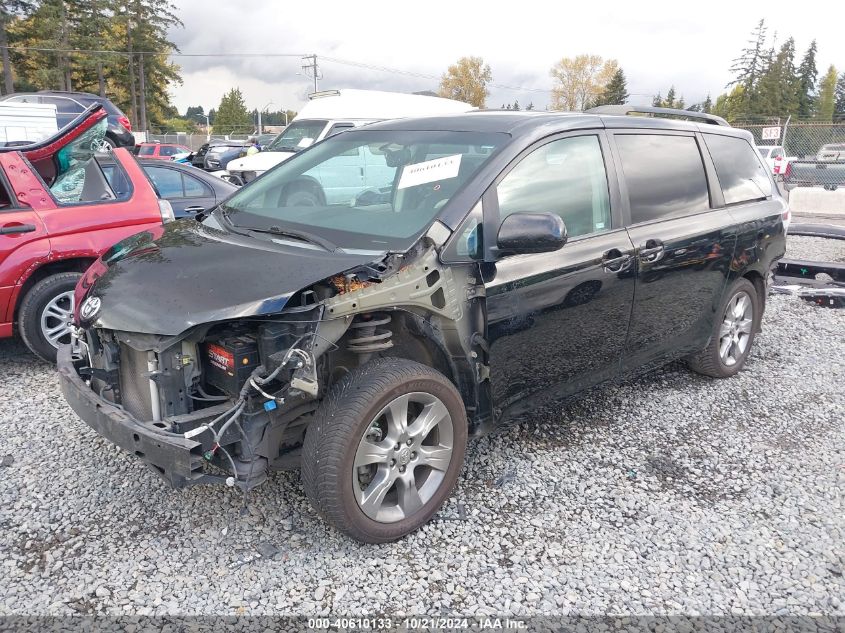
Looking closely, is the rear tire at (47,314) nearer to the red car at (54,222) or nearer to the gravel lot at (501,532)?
the red car at (54,222)

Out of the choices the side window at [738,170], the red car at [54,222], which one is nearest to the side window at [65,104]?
the red car at [54,222]

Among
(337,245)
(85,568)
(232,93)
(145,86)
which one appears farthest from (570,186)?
(232,93)

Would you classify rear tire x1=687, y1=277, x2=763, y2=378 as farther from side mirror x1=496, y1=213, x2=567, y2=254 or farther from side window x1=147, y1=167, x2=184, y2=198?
side window x1=147, y1=167, x2=184, y2=198

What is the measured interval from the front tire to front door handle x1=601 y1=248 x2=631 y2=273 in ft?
3.88

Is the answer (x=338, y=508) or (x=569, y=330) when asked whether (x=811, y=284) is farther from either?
(x=338, y=508)

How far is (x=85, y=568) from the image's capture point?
2766mm

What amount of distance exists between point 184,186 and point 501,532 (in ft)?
19.3

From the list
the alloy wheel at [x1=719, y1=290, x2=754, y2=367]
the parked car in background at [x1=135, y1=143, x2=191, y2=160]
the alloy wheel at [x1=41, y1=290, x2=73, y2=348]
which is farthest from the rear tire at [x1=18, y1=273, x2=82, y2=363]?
the parked car in background at [x1=135, y1=143, x2=191, y2=160]

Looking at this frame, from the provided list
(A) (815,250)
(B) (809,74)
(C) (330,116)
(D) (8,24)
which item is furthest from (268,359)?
(B) (809,74)

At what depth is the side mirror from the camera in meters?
2.96

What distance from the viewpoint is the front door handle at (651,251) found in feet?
12.5

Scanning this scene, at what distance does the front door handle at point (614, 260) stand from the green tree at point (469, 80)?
7493 centimetres

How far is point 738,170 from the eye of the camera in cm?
479

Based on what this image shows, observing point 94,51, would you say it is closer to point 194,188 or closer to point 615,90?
point 194,188
